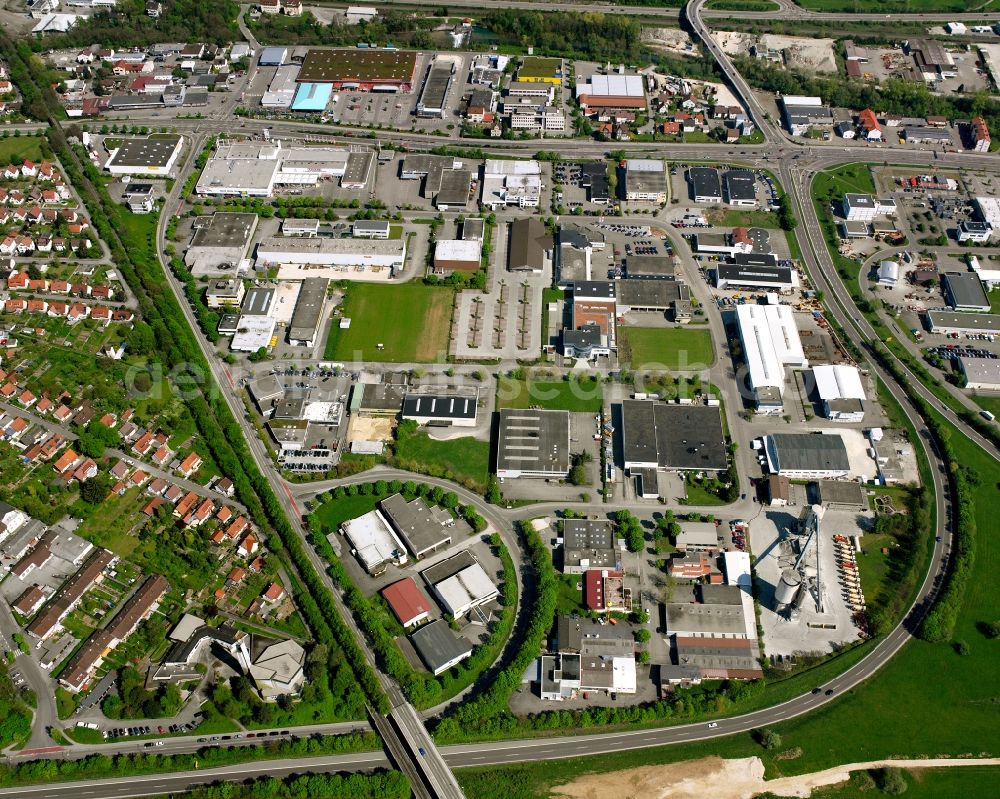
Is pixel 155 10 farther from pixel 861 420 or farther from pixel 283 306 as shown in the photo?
pixel 861 420

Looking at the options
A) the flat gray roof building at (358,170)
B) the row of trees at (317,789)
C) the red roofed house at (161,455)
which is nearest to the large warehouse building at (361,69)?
the flat gray roof building at (358,170)

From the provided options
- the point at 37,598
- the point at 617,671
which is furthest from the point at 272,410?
the point at 617,671

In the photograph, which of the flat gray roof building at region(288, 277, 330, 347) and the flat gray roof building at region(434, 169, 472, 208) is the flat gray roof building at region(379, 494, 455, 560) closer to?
the flat gray roof building at region(288, 277, 330, 347)

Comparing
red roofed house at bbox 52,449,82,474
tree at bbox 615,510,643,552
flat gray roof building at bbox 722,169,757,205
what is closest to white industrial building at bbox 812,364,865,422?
tree at bbox 615,510,643,552

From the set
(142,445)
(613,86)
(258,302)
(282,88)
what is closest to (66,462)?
(142,445)

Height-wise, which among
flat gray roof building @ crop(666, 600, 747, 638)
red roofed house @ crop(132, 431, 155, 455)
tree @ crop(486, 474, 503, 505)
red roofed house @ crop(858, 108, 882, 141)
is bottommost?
flat gray roof building @ crop(666, 600, 747, 638)

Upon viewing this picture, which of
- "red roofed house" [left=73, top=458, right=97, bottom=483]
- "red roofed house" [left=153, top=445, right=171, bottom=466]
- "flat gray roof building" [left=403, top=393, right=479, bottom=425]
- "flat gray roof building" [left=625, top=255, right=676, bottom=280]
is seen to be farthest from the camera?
"flat gray roof building" [left=625, top=255, right=676, bottom=280]

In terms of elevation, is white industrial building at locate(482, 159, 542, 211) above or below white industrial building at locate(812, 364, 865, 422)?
above

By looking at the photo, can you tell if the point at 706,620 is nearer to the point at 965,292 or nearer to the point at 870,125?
the point at 965,292
